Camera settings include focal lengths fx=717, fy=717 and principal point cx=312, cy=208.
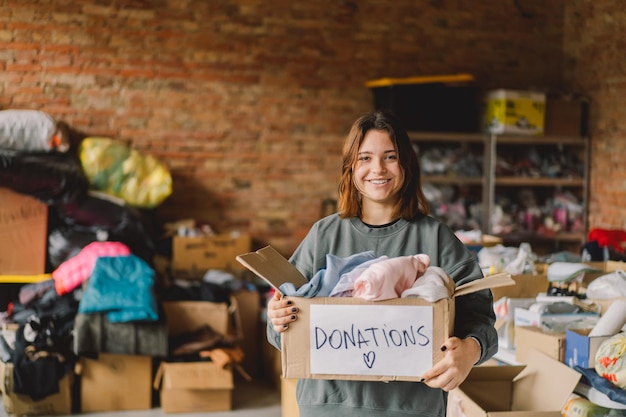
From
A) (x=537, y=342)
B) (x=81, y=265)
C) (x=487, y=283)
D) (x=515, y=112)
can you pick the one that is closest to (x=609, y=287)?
(x=537, y=342)

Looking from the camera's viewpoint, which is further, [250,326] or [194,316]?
[250,326]

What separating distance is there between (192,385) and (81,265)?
3.42 ft

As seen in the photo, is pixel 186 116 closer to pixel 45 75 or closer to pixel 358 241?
pixel 45 75

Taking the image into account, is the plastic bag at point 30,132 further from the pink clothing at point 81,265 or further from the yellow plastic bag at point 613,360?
the yellow plastic bag at point 613,360

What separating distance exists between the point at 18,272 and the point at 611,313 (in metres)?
3.76

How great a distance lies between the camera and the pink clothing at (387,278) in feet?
4.83

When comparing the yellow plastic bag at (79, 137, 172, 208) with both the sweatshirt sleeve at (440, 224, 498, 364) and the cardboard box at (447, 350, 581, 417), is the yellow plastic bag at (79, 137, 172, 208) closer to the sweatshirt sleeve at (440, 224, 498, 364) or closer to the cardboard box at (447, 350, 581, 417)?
the cardboard box at (447, 350, 581, 417)

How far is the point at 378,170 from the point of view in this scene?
1649mm

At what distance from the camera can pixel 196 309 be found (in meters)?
4.50

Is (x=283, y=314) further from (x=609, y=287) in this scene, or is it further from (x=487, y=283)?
(x=609, y=287)

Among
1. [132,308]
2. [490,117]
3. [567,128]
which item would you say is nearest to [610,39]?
[567,128]

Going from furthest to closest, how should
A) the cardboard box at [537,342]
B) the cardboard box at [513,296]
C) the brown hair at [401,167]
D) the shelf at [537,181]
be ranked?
the shelf at [537,181]
the cardboard box at [513,296]
the cardboard box at [537,342]
the brown hair at [401,167]

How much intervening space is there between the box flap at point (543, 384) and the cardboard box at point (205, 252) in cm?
276

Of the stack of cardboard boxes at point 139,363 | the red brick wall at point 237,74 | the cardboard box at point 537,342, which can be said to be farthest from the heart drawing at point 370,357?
the red brick wall at point 237,74
